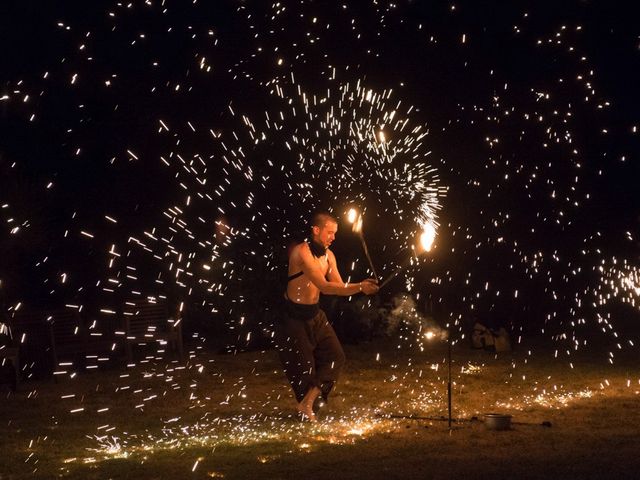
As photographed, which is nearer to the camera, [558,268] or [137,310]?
[137,310]

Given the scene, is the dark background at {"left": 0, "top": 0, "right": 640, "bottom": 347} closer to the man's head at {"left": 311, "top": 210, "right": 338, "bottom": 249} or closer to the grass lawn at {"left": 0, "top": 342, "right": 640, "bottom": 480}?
the grass lawn at {"left": 0, "top": 342, "right": 640, "bottom": 480}

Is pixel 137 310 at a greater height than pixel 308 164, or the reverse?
pixel 308 164

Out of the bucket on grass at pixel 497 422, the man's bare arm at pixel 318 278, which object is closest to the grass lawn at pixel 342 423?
the bucket on grass at pixel 497 422

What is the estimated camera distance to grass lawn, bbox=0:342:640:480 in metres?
5.97

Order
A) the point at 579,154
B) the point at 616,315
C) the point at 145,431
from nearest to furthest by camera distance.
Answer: the point at 145,431 < the point at 579,154 < the point at 616,315

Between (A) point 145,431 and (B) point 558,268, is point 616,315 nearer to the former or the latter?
(B) point 558,268

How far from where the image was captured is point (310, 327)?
8297 mm

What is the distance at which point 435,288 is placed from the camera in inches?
653

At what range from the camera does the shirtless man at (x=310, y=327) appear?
812 cm

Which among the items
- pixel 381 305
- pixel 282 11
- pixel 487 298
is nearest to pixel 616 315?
pixel 487 298

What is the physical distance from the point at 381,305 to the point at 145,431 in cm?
879

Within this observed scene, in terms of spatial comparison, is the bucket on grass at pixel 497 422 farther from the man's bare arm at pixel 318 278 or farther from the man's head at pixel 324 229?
the man's head at pixel 324 229

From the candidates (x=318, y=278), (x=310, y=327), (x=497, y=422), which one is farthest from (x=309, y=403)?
(x=497, y=422)

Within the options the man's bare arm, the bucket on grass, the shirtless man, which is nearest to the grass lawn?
the bucket on grass
